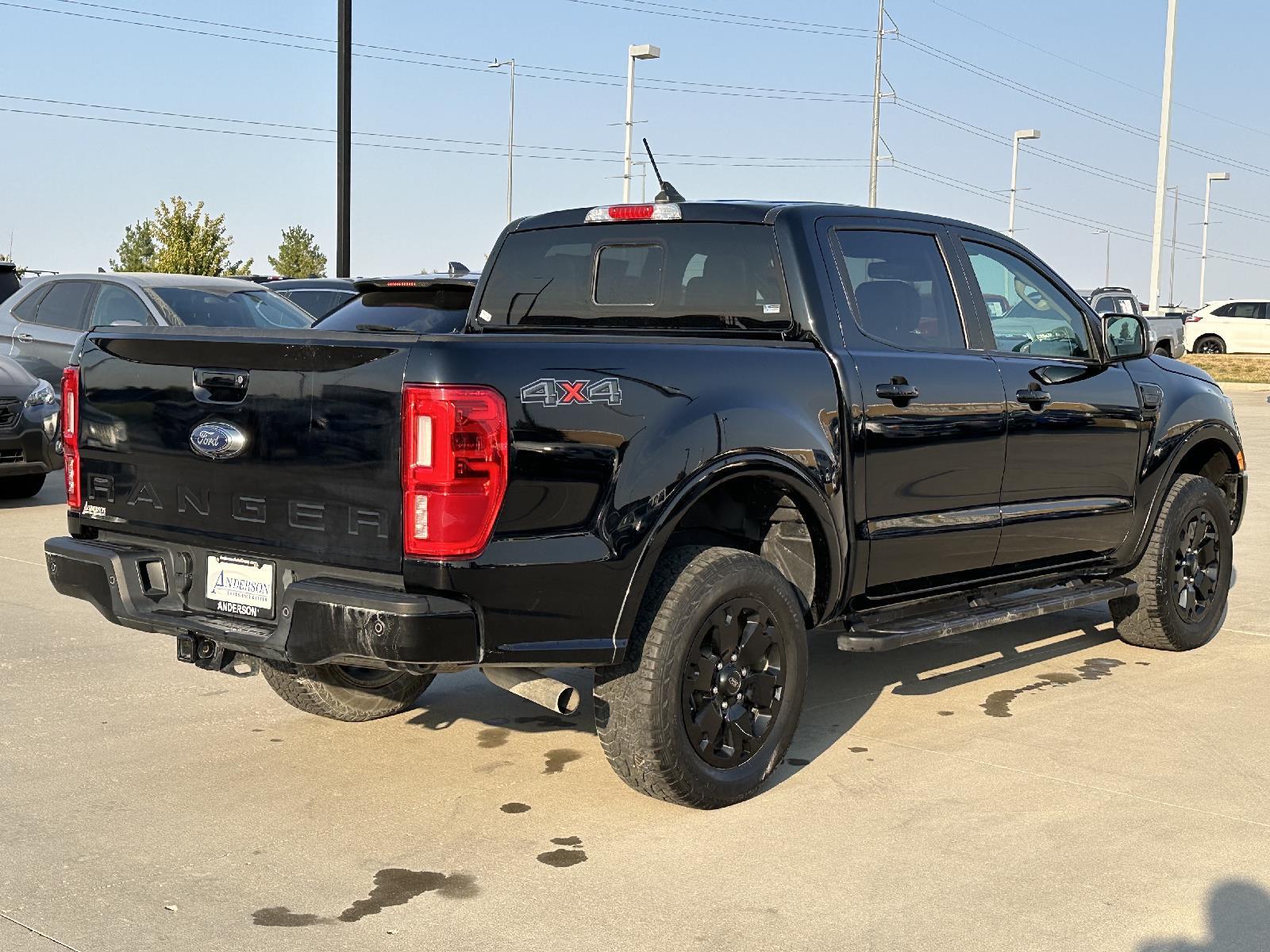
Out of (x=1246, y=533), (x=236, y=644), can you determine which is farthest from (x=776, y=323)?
(x=1246, y=533)

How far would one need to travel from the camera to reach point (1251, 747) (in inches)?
217

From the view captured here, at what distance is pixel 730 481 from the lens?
4.88 metres

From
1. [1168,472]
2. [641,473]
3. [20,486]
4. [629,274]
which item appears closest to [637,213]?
[629,274]

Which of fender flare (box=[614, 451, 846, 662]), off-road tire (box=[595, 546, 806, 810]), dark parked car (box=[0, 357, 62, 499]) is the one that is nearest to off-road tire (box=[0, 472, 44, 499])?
dark parked car (box=[0, 357, 62, 499])

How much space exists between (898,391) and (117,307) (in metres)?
9.59

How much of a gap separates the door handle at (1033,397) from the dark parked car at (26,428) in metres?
7.55

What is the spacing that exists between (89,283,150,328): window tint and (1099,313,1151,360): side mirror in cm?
863

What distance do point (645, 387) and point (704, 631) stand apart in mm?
788

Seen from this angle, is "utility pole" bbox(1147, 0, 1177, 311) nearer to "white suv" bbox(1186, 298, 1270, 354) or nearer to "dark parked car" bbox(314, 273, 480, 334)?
"white suv" bbox(1186, 298, 1270, 354)

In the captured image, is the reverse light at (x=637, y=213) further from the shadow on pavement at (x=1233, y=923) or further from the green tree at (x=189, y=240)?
the green tree at (x=189, y=240)

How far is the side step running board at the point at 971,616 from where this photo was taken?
A: 17.2ft

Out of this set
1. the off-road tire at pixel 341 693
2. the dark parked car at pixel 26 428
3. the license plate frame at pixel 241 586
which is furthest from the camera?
the dark parked car at pixel 26 428

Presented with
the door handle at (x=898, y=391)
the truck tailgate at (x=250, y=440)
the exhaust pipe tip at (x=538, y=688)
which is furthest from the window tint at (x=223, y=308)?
the exhaust pipe tip at (x=538, y=688)

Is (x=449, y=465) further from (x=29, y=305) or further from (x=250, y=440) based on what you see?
(x=29, y=305)
